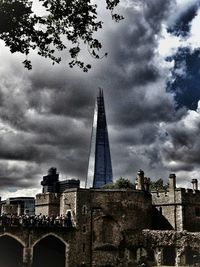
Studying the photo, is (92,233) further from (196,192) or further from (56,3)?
(56,3)

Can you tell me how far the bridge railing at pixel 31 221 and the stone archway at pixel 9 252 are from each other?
2.63 meters

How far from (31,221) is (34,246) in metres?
2.55

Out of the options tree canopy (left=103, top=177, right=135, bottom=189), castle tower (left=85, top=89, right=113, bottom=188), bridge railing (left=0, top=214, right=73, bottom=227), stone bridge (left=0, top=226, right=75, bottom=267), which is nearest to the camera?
bridge railing (left=0, top=214, right=73, bottom=227)

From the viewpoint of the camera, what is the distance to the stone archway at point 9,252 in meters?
50.2

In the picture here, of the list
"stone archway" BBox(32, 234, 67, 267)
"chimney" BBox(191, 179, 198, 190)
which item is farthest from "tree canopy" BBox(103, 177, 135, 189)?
"stone archway" BBox(32, 234, 67, 267)

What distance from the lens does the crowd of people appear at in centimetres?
4773

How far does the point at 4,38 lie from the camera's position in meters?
17.0

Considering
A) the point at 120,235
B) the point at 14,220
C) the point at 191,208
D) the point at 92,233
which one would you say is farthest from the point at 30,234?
the point at 191,208

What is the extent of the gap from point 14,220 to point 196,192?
22022 millimetres

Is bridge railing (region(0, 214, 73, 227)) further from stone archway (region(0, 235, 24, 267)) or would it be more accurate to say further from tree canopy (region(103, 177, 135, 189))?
tree canopy (region(103, 177, 135, 189))

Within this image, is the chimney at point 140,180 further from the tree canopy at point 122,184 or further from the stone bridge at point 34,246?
the tree canopy at point 122,184

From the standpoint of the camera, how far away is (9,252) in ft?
168

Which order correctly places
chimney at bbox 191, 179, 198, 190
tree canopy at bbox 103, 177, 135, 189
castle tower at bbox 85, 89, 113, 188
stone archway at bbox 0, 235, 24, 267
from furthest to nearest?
castle tower at bbox 85, 89, 113, 188 < tree canopy at bbox 103, 177, 135, 189 < chimney at bbox 191, 179, 198, 190 < stone archway at bbox 0, 235, 24, 267

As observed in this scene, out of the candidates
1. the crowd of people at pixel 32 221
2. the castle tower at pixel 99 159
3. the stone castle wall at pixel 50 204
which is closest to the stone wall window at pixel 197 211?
the crowd of people at pixel 32 221
